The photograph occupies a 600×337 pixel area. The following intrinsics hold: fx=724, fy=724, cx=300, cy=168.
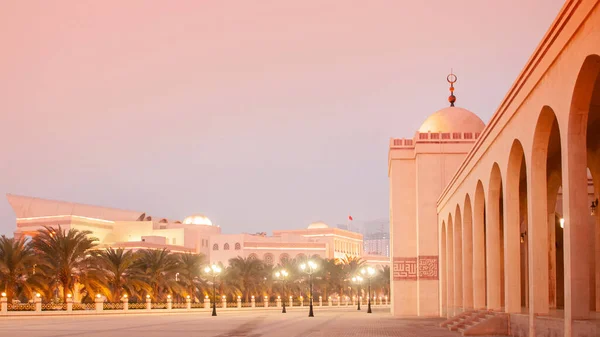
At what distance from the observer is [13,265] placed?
120 feet

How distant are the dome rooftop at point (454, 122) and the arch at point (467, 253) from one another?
40.0 feet

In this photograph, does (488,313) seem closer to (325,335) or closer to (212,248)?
(325,335)

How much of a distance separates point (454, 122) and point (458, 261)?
1134 cm

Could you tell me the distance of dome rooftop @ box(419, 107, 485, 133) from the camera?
3512cm

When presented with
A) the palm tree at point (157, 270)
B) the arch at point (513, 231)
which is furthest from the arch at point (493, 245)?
the palm tree at point (157, 270)

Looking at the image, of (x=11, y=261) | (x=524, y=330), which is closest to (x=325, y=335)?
(x=524, y=330)

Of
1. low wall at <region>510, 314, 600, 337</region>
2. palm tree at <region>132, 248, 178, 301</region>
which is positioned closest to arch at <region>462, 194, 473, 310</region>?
low wall at <region>510, 314, 600, 337</region>

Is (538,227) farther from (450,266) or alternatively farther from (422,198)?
(422,198)

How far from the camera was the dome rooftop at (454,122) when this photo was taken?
35.1m

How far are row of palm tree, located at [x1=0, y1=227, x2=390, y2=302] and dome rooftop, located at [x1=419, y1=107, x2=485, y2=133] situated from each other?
14.2m

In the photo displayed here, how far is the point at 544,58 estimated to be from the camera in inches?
491

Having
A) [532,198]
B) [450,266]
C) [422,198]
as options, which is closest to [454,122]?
[422,198]

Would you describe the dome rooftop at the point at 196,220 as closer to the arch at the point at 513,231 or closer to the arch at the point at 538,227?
the arch at the point at 513,231

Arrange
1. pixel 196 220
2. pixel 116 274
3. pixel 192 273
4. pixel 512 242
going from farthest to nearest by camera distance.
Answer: pixel 196 220 < pixel 192 273 < pixel 116 274 < pixel 512 242
